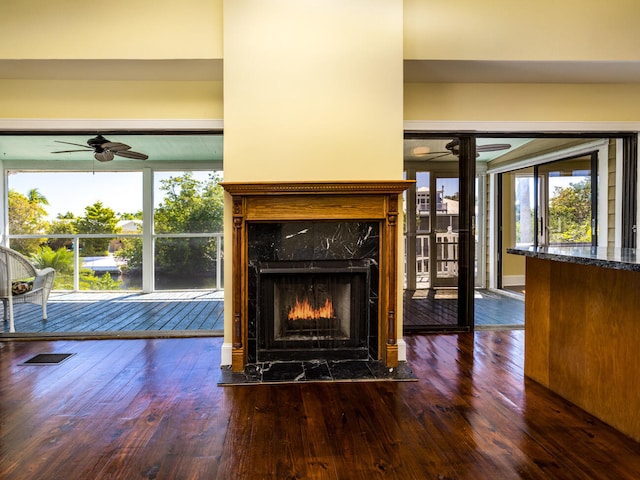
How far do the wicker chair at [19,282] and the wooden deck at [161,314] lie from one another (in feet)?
0.88

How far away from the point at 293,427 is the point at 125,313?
11.9 feet

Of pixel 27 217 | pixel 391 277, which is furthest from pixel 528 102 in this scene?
pixel 27 217

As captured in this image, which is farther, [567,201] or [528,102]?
[567,201]

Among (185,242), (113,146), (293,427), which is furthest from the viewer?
(185,242)

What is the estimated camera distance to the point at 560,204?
5273mm

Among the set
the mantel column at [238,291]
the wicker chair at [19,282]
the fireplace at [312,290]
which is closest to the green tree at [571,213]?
the fireplace at [312,290]

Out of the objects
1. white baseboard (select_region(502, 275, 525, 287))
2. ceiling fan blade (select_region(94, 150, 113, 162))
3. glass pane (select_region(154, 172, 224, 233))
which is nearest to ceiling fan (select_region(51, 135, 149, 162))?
ceiling fan blade (select_region(94, 150, 113, 162))

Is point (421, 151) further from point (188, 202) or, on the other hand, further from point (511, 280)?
point (188, 202)

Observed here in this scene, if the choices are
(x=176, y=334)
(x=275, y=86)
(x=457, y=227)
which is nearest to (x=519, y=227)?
(x=457, y=227)

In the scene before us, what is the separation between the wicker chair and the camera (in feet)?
12.9

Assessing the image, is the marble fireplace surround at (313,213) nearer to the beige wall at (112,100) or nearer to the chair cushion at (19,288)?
the beige wall at (112,100)

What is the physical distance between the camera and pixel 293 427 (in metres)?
1.96

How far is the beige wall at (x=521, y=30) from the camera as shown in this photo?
10.0ft

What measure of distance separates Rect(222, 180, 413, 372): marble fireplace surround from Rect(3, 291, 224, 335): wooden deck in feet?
3.95
